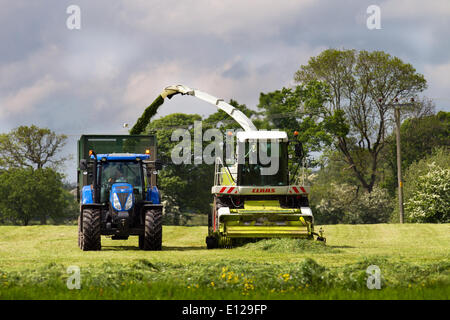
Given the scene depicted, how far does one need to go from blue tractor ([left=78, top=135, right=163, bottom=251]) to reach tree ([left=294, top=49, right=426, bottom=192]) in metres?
33.4

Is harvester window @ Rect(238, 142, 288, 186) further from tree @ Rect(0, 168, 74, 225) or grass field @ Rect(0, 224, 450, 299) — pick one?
tree @ Rect(0, 168, 74, 225)

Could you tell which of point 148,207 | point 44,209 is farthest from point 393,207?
point 148,207

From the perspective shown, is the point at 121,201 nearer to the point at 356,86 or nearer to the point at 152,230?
the point at 152,230

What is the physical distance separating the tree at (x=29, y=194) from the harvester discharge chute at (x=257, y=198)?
43.7m

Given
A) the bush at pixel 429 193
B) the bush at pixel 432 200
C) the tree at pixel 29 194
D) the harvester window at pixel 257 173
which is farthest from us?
the tree at pixel 29 194

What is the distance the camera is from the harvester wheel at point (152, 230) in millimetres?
18922

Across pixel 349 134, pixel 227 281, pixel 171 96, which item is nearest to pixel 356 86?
pixel 349 134

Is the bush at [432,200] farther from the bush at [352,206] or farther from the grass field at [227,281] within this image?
the grass field at [227,281]

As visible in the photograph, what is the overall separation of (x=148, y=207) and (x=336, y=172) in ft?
170

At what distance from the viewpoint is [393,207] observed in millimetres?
57781

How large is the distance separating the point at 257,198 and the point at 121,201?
4.27 meters

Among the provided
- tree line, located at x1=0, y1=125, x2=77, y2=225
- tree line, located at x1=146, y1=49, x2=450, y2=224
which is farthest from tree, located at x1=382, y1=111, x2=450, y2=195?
tree line, located at x1=0, y1=125, x2=77, y2=225

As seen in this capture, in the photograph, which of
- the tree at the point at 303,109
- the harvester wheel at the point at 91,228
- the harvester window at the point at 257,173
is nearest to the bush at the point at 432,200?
the tree at the point at 303,109

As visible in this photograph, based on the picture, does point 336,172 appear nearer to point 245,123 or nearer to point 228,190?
point 245,123
